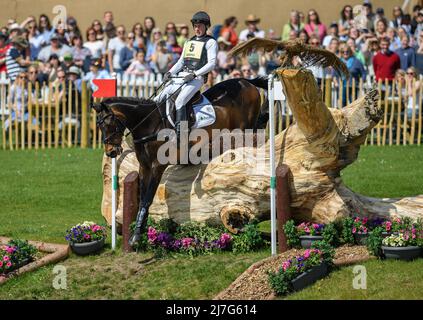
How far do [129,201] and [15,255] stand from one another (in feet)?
5.79

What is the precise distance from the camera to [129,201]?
1373 cm

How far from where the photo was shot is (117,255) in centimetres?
1351

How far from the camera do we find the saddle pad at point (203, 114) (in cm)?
1406

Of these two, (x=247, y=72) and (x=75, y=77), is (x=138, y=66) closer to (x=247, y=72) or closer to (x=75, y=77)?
(x=75, y=77)

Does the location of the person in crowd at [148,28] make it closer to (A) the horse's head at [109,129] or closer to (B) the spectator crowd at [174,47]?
(B) the spectator crowd at [174,47]

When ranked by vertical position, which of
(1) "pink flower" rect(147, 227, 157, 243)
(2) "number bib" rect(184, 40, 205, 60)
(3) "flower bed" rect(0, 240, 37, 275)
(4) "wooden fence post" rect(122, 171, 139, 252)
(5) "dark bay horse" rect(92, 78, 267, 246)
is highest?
(2) "number bib" rect(184, 40, 205, 60)

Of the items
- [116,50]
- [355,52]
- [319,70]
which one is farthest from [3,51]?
[355,52]

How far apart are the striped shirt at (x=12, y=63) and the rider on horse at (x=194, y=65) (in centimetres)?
1277

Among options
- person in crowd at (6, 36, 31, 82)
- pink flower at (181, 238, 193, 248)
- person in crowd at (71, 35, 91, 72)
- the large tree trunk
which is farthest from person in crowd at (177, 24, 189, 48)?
pink flower at (181, 238, 193, 248)

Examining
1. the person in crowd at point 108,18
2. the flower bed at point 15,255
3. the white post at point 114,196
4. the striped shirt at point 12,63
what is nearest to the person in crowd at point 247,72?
the person in crowd at point 108,18

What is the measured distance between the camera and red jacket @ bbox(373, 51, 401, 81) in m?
23.8

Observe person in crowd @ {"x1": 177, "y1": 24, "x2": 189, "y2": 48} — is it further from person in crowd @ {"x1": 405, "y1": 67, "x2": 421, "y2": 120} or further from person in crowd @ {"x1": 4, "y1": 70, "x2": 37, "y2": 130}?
person in crowd @ {"x1": 405, "y1": 67, "x2": 421, "y2": 120}

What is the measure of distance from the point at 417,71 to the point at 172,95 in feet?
38.7

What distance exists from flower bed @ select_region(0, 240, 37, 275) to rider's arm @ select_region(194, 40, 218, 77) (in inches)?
135
